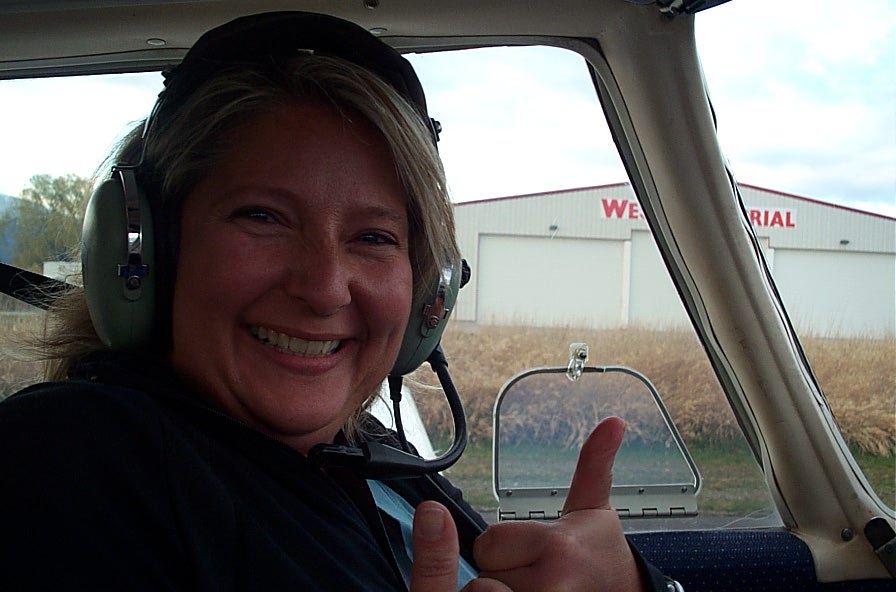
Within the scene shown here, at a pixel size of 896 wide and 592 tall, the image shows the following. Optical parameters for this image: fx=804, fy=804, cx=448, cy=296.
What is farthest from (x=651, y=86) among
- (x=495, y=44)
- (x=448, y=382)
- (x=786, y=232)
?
(x=448, y=382)

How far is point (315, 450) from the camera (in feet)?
3.60

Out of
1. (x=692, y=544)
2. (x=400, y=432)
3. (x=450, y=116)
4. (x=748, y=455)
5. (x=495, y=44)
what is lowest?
(x=692, y=544)

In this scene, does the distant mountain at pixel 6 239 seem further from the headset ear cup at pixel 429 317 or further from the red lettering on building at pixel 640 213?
the red lettering on building at pixel 640 213

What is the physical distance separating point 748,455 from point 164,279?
157cm

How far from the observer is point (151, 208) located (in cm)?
115

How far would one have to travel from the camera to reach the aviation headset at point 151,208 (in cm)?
108

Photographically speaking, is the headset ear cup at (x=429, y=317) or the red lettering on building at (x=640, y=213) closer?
the headset ear cup at (x=429, y=317)

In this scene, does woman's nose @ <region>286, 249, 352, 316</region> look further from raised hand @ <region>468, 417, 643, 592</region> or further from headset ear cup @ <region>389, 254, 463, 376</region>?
raised hand @ <region>468, 417, 643, 592</region>

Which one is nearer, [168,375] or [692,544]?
[168,375]

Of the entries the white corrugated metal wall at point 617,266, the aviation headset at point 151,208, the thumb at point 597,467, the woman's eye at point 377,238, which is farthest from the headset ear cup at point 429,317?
the white corrugated metal wall at point 617,266

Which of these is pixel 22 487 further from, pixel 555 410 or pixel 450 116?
pixel 555 410

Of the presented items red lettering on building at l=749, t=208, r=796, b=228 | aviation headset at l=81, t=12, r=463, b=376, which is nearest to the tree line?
aviation headset at l=81, t=12, r=463, b=376

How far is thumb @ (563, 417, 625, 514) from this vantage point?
1.06 meters

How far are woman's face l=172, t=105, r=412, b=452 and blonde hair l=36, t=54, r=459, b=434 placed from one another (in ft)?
0.06
